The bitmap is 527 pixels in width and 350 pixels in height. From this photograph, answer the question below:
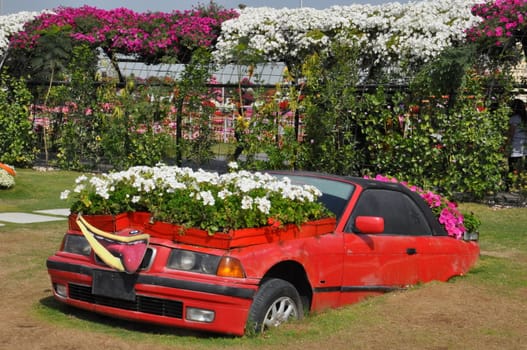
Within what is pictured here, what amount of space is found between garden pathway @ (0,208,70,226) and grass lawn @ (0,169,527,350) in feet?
11.0

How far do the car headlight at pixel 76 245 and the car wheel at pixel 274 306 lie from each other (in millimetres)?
1356

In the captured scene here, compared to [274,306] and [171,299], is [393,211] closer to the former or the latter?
[274,306]

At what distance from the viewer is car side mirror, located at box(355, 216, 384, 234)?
671cm

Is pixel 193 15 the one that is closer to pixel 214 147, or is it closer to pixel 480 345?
pixel 214 147

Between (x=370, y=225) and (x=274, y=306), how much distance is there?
1.19 m

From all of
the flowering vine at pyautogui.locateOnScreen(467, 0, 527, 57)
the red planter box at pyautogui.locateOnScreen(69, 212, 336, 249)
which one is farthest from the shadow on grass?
the flowering vine at pyautogui.locateOnScreen(467, 0, 527, 57)

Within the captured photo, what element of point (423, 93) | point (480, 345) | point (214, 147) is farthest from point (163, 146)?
point (480, 345)

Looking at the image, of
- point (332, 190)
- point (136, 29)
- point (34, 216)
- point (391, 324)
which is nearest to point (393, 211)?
point (332, 190)

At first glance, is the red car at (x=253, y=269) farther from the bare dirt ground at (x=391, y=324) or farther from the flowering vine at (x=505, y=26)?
the flowering vine at (x=505, y=26)

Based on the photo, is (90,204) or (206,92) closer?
(90,204)

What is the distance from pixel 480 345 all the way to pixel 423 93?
31.8 feet

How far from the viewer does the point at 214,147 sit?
17.9 meters

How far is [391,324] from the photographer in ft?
20.7

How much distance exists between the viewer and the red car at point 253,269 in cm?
574
